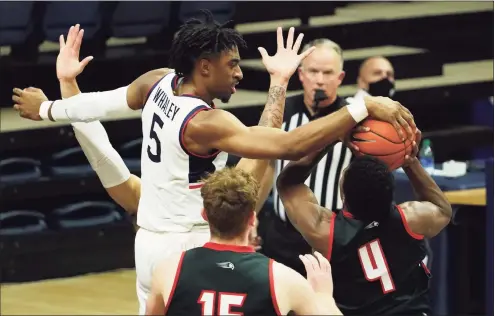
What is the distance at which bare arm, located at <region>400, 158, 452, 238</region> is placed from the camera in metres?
4.88

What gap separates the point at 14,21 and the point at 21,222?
159 centimetres

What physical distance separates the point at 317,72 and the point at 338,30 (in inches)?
197

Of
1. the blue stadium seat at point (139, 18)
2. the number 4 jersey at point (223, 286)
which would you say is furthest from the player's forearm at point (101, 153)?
the blue stadium seat at point (139, 18)

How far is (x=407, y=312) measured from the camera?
4953 millimetres

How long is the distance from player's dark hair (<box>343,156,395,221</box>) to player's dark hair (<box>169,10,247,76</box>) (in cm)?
70

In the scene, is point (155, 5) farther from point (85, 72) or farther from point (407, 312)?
point (407, 312)

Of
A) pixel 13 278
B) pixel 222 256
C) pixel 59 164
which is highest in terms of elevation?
pixel 222 256

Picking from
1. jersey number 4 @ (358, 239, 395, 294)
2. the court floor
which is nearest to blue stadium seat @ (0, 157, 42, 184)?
the court floor

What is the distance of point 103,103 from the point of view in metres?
5.29

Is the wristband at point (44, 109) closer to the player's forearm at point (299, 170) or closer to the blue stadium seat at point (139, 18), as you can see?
the player's forearm at point (299, 170)

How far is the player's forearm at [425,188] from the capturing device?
503cm

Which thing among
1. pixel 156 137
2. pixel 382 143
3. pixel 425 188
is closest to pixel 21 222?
pixel 156 137

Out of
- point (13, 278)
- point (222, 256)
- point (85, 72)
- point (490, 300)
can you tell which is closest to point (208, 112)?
point (222, 256)

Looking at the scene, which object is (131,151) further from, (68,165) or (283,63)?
(283,63)
